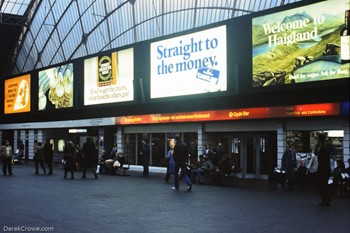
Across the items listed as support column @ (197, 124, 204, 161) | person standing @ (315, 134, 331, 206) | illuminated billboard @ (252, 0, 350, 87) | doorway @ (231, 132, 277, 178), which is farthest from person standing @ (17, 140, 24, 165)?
person standing @ (315, 134, 331, 206)

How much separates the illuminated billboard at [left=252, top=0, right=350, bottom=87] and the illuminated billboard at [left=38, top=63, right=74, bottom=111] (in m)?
18.0

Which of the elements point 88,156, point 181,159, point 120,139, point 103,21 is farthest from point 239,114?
point 103,21

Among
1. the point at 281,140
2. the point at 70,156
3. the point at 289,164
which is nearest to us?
the point at 289,164

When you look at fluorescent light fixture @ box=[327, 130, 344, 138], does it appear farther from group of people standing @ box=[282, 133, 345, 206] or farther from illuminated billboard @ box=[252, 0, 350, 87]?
illuminated billboard @ box=[252, 0, 350, 87]

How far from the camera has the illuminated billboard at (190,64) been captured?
78.6 feet

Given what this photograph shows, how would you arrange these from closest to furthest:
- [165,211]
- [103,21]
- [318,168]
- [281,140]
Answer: [165,211], [318,168], [281,140], [103,21]

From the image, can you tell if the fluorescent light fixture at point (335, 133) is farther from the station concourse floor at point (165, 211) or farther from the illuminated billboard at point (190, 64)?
the illuminated billboard at point (190, 64)

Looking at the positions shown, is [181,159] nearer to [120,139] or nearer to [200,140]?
[200,140]

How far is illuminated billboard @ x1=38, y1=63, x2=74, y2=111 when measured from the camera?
35.9 meters

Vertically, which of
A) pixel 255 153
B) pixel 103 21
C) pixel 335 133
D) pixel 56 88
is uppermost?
pixel 103 21

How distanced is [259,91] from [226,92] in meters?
2.20

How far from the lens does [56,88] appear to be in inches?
1483

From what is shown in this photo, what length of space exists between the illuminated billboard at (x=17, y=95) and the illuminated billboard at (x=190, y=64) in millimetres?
18233

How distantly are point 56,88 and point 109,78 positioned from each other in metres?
7.68
